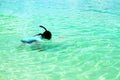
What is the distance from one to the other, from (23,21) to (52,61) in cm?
768

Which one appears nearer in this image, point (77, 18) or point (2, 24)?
point (2, 24)

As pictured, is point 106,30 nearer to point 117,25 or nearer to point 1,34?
point 117,25

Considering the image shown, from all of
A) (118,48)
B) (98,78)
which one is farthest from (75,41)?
(98,78)

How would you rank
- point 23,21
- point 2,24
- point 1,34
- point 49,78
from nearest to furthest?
1. point 49,78
2. point 1,34
3. point 2,24
4. point 23,21

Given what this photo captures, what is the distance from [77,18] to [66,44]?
22.2 feet

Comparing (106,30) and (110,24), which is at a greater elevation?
(110,24)

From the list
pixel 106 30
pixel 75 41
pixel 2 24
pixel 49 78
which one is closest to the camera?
pixel 49 78

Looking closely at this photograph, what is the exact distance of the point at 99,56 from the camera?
368 inches

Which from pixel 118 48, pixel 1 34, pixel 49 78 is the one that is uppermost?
pixel 1 34

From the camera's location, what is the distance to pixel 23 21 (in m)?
16.0

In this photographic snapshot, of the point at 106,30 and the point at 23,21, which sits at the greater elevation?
the point at 23,21

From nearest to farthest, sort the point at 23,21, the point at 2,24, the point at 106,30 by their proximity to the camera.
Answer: the point at 106,30
the point at 2,24
the point at 23,21

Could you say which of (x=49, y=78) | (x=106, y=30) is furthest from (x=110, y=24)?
(x=49, y=78)

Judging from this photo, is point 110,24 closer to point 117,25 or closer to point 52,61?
point 117,25
